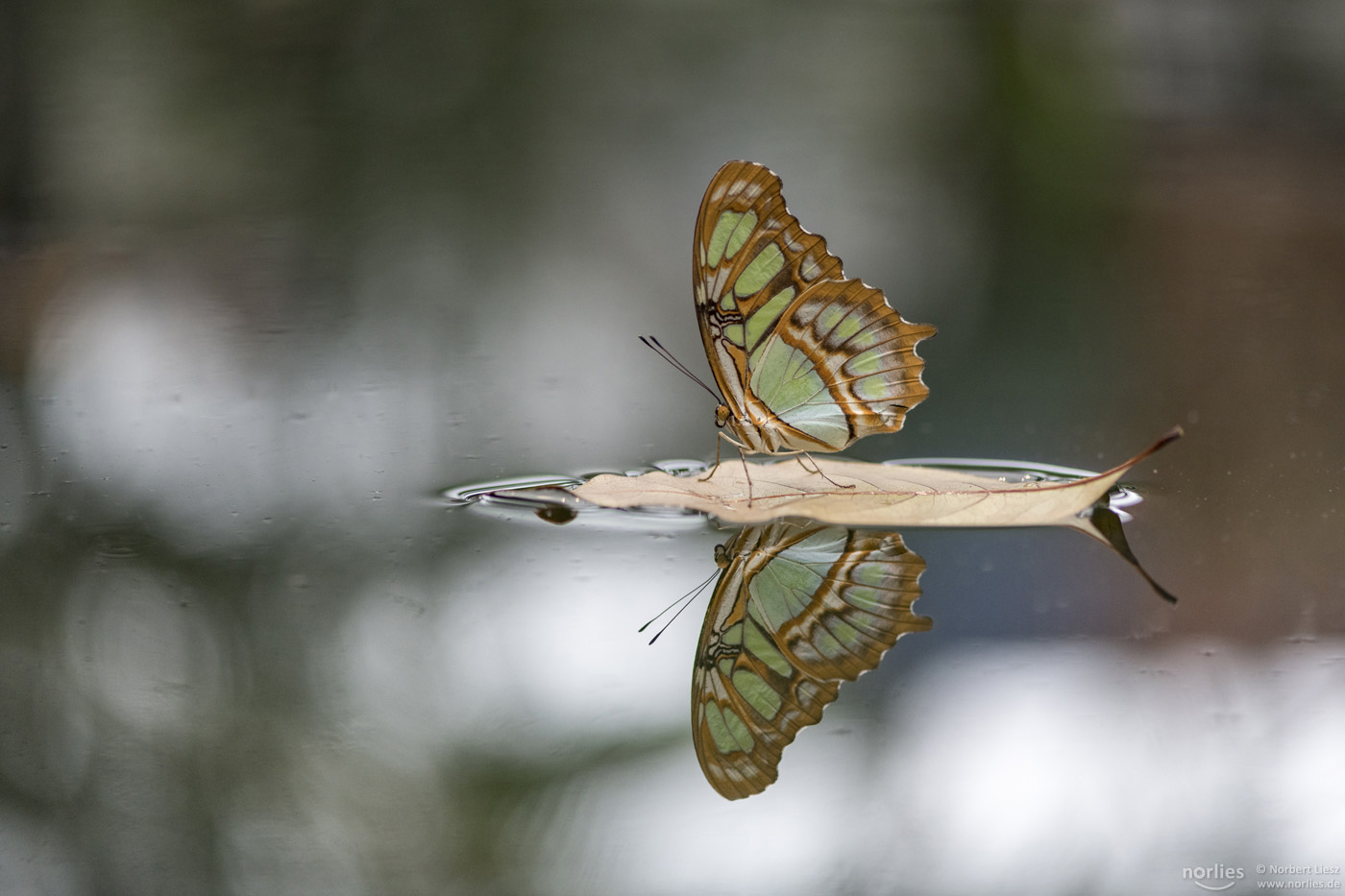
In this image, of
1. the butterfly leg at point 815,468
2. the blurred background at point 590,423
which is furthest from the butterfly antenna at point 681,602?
the butterfly leg at point 815,468

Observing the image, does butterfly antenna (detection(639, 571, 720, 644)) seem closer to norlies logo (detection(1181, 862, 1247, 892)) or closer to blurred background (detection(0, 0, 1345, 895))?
blurred background (detection(0, 0, 1345, 895))

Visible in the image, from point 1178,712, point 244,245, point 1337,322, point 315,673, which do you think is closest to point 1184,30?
point 1337,322

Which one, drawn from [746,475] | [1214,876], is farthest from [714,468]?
[1214,876]

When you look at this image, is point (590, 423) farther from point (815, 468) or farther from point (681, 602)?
point (681, 602)

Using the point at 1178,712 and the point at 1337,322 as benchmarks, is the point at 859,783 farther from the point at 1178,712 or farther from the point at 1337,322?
Result: the point at 1337,322

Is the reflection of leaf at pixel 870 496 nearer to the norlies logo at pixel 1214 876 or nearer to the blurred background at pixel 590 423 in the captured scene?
the blurred background at pixel 590 423

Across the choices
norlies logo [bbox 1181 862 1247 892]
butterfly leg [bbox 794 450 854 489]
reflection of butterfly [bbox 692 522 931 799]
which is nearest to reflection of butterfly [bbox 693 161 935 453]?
butterfly leg [bbox 794 450 854 489]
